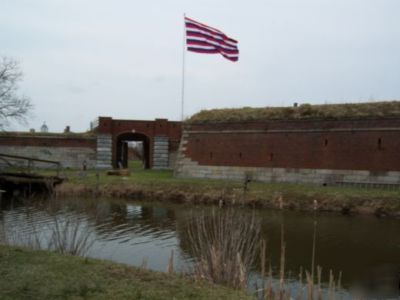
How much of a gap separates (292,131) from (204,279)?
1580cm

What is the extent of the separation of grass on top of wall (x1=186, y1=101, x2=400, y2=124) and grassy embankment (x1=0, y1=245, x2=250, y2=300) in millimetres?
15730

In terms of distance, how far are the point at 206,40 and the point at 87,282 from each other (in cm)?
1699

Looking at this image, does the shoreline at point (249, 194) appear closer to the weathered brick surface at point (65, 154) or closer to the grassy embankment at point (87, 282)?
the weathered brick surface at point (65, 154)

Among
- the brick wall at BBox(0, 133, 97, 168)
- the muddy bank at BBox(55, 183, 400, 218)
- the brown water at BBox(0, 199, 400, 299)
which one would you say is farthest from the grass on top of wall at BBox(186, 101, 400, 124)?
the brick wall at BBox(0, 133, 97, 168)

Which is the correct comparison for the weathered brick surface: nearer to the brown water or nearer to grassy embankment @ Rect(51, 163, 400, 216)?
grassy embankment @ Rect(51, 163, 400, 216)

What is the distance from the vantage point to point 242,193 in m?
17.9

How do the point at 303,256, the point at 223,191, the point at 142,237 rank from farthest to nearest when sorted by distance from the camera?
the point at 223,191 → the point at 142,237 → the point at 303,256

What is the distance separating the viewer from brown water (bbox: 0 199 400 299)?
9094 millimetres

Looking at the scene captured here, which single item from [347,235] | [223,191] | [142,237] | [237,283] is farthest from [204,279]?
[223,191]

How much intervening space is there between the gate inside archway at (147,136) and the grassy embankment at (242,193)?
20.2 feet

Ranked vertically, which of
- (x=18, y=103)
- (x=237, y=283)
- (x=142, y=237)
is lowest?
(x=142, y=237)

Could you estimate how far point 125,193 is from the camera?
66.5 ft

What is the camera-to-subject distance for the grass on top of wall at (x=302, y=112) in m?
19.6

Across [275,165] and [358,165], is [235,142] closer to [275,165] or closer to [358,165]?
[275,165]
